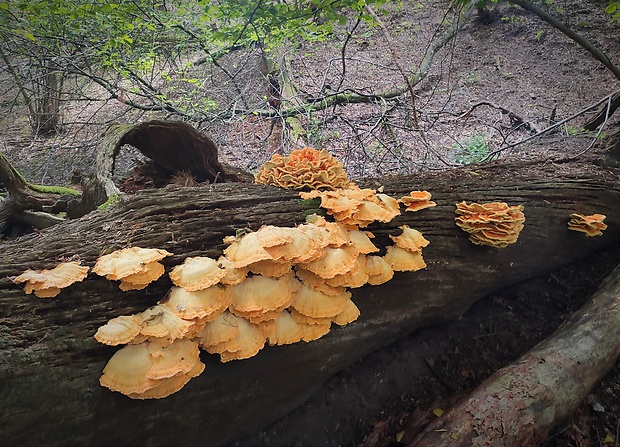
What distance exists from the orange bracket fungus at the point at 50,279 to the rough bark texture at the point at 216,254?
0.10 m

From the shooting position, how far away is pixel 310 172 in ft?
8.95

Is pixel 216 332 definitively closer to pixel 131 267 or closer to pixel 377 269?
pixel 131 267

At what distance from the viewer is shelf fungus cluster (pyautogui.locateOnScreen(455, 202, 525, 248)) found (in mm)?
2824

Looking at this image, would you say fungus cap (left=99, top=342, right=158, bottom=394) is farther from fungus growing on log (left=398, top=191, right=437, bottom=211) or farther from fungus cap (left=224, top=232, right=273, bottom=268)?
fungus growing on log (left=398, top=191, right=437, bottom=211)

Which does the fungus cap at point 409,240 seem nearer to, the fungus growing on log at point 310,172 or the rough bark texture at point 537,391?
the fungus growing on log at point 310,172

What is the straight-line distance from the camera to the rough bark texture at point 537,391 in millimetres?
2365

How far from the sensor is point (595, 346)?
2961 mm

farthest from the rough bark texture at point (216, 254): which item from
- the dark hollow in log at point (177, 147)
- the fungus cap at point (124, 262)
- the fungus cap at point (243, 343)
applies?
the dark hollow in log at point (177, 147)

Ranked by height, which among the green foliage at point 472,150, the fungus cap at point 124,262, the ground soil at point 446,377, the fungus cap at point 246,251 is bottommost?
the ground soil at point 446,377

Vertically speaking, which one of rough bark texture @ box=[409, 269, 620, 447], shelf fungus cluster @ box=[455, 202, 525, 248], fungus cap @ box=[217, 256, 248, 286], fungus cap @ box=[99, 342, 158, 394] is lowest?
rough bark texture @ box=[409, 269, 620, 447]

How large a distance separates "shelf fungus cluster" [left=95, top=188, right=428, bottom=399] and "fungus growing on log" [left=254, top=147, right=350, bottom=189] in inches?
11.8

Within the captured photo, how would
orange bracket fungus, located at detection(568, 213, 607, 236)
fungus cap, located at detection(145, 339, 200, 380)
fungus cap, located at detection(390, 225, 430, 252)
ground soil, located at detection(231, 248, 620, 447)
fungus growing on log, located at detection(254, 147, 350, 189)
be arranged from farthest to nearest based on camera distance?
1. orange bracket fungus, located at detection(568, 213, 607, 236)
2. ground soil, located at detection(231, 248, 620, 447)
3. fungus growing on log, located at detection(254, 147, 350, 189)
4. fungus cap, located at detection(390, 225, 430, 252)
5. fungus cap, located at detection(145, 339, 200, 380)

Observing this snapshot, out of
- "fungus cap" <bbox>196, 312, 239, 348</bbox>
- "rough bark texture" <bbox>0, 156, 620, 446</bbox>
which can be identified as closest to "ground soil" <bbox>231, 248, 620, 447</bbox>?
"rough bark texture" <bbox>0, 156, 620, 446</bbox>

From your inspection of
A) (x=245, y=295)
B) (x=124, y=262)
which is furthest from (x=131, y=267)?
(x=245, y=295)
